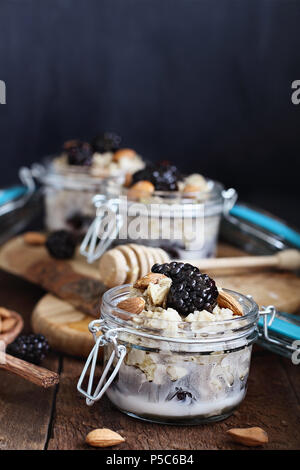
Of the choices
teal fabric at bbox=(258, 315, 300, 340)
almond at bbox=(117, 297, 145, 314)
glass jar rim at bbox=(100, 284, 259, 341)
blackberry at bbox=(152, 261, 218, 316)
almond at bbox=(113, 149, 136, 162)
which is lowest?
teal fabric at bbox=(258, 315, 300, 340)

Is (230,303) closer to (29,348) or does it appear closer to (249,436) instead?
(249,436)

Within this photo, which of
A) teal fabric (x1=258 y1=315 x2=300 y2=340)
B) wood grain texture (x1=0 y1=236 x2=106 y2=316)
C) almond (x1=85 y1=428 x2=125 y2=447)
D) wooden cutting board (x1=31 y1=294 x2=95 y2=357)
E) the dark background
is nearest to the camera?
almond (x1=85 y1=428 x2=125 y2=447)

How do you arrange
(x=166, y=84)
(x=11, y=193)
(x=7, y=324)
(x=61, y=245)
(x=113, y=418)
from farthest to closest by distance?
1. (x=166, y=84)
2. (x=11, y=193)
3. (x=61, y=245)
4. (x=7, y=324)
5. (x=113, y=418)

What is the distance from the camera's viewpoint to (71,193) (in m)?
2.31

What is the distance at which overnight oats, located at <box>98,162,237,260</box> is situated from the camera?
1.93 m

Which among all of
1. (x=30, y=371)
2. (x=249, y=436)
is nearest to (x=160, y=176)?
(x=30, y=371)

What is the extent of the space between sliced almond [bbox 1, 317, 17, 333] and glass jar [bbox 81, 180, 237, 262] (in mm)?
309

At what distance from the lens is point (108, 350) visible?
1.42 metres

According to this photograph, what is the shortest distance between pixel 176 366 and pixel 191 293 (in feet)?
0.47

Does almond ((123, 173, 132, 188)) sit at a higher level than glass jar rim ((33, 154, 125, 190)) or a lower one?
higher

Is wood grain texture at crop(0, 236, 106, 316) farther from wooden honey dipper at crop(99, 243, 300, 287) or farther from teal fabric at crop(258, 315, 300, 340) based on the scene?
teal fabric at crop(258, 315, 300, 340)

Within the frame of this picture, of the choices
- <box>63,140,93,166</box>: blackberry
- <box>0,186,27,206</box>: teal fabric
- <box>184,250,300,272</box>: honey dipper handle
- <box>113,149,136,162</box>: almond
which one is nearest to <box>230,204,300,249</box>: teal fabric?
<box>184,250,300,272</box>: honey dipper handle
